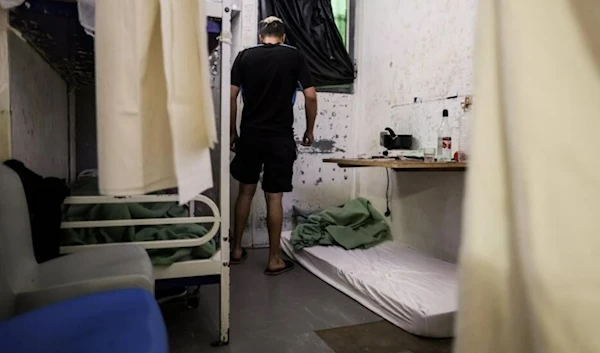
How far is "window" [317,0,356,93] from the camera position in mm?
3270

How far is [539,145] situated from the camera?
42 cm

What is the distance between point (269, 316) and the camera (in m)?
1.78

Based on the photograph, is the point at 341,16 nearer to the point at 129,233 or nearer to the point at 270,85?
the point at 270,85

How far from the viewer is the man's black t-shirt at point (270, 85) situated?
2.36 metres

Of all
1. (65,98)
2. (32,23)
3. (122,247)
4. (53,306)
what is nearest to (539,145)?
(53,306)

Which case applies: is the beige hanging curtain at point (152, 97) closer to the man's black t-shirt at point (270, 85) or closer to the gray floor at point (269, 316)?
the gray floor at point (269, 316)

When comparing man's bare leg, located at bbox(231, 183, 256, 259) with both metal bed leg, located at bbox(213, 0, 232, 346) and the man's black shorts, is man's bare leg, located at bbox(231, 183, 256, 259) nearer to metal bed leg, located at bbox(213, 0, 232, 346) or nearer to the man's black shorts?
the man's black shorts

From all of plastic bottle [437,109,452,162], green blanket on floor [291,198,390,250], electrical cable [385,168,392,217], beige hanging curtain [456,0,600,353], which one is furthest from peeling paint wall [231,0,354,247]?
beige hanging curtain [456,0,600,353]

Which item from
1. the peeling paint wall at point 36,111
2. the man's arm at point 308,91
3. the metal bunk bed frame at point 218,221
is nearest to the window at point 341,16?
the man's arm at point 308,91

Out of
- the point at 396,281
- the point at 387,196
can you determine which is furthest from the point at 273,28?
the point at 396,281

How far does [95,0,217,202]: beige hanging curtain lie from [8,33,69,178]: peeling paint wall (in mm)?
1187

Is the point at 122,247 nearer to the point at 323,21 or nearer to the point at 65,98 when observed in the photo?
the point at 65,98

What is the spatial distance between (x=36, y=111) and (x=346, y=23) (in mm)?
2402

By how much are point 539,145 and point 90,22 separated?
1190mm
